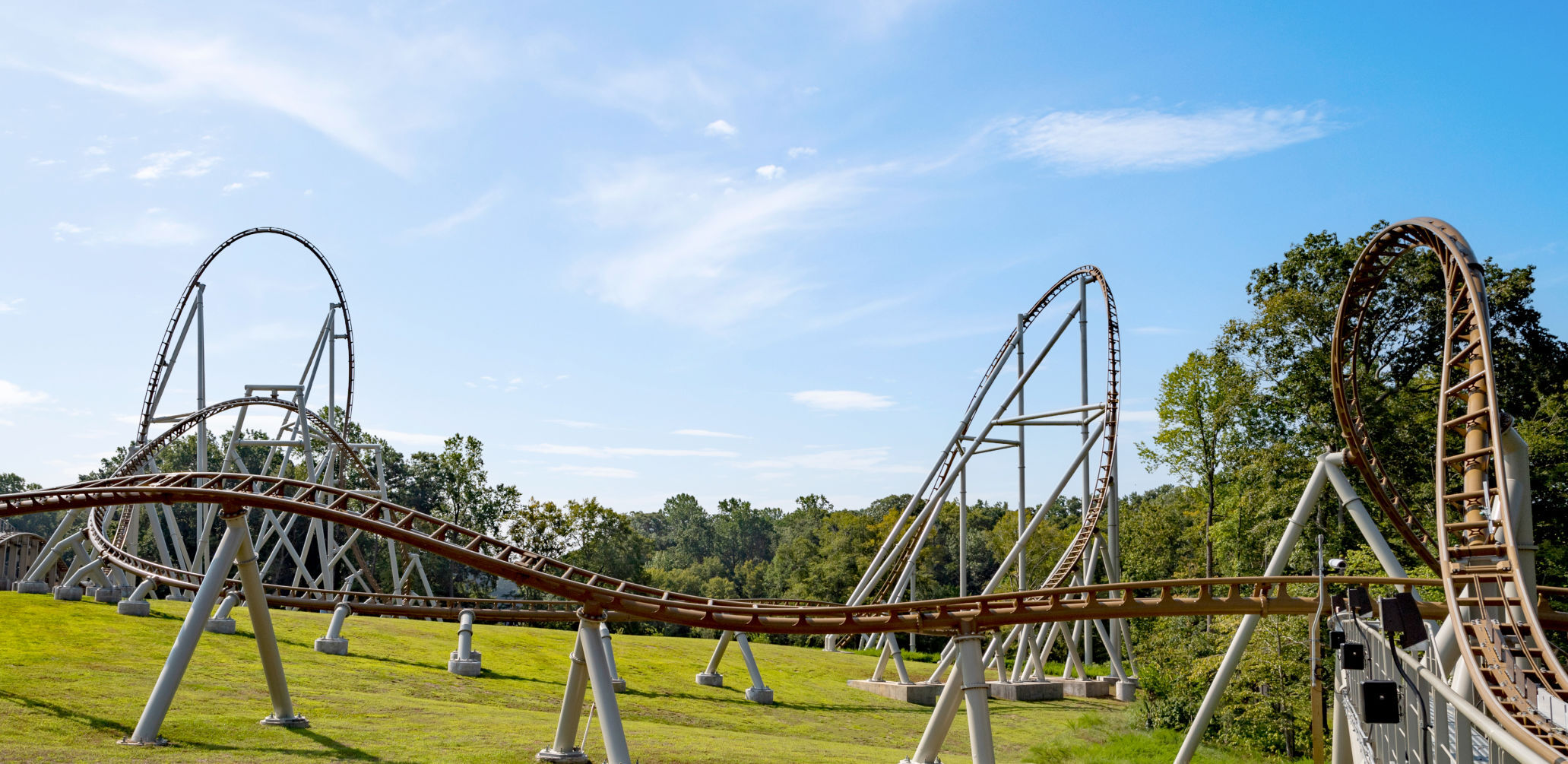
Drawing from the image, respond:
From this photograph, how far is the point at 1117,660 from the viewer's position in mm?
28234

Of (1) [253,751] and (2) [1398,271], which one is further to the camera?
(2) [1398,271]

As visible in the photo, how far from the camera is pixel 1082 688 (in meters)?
27.8

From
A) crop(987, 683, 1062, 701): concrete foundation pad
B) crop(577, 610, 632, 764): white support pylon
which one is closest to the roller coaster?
crop(577, 610, 632, 764): white support pylon

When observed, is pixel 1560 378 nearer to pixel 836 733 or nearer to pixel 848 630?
pixel 836 733

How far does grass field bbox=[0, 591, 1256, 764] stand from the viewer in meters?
13.5

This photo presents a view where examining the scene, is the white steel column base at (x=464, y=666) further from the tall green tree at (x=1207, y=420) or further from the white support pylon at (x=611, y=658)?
the tall green tree at (x=1207, y=420)

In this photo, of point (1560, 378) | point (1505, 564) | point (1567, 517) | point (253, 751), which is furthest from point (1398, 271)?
point (253, 751)

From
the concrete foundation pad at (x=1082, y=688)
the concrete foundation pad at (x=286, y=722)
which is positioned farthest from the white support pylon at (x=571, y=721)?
the concrete foundation pad at (x=1082, y=688)

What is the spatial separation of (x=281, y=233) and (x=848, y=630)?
24.9 metres

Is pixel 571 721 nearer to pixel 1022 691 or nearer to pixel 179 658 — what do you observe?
pixel 179 658

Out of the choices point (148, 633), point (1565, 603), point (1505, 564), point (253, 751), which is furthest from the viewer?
point (1565, 603)

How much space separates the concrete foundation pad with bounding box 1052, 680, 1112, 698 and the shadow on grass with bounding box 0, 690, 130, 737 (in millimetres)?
21117

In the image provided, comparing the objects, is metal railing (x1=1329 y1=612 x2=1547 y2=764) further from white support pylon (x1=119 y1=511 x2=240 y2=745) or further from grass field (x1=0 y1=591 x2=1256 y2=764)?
white support pylon (x1=119 y1=511 x2=240 y2=745)

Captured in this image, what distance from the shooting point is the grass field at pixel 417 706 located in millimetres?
13516
